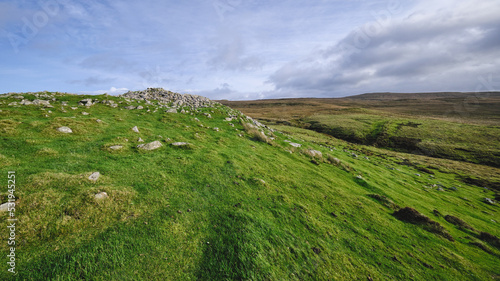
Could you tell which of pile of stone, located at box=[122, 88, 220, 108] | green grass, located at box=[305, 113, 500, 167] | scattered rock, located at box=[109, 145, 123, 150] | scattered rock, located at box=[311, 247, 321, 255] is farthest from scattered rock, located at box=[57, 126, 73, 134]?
green grass, located at box=[305, 113, 500, 167]

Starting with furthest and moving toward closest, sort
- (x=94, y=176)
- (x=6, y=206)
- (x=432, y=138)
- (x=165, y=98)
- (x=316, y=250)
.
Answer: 1. (x=432, y=138)
2. (x=165, y=98)
3. (x=94, y=176)
4. (x=316, y=250)
5. (x=6, y=206)

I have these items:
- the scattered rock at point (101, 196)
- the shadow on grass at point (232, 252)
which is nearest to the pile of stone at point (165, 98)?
the scattered rock at point (101, 196)

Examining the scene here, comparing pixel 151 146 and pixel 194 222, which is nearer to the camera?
pixel 194 222

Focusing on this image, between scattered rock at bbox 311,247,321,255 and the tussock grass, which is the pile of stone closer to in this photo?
the tussock grass

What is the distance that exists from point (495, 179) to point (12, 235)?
54.8m

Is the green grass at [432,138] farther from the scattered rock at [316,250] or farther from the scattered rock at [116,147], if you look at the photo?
the scattered rock at [116,147]

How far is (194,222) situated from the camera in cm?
706

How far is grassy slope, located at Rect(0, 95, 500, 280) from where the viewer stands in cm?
521

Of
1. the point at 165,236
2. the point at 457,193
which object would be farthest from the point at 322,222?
the point at 457,193

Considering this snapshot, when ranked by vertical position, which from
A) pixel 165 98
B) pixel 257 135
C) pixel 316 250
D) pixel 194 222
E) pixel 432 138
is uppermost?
pixel 165 98

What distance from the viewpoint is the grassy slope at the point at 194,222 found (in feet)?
17.1

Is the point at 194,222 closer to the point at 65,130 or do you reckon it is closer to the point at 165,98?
the point at 65,130

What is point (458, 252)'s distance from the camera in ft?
30.0

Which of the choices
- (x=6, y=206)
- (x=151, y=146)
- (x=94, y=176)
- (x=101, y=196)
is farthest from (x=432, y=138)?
(x=6, y=206)
